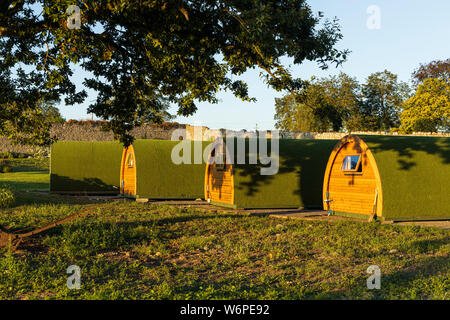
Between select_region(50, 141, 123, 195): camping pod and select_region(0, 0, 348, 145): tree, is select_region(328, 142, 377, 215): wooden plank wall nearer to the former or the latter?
select_region(0, 0, 348, 145): tree

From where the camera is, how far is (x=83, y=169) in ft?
79.9

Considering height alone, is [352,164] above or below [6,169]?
above

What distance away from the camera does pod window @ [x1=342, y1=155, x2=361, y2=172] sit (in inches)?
567

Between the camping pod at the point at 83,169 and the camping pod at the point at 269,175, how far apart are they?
828 centimetres

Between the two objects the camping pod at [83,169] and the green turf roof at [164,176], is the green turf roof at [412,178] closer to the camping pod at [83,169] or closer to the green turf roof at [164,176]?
the green turf roof at [164,176]

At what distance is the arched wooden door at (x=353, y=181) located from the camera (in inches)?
547

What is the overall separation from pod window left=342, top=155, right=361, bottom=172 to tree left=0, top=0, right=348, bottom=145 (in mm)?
4231

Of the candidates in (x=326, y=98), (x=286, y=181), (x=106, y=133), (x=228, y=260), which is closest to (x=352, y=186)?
(x=286, y=181)

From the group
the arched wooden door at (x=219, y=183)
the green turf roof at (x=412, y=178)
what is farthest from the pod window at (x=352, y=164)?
the arched wooden door at (x=219, y=183)

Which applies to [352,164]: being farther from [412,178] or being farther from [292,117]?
[292,117]

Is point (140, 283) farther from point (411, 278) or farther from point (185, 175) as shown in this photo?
point (185, 175)

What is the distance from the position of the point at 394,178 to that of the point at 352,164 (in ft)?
4.87

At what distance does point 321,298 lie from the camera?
239 inches
